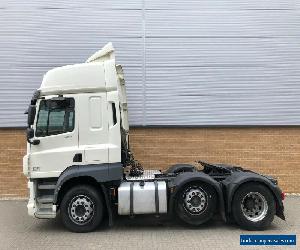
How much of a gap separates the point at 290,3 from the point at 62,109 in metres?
8.11

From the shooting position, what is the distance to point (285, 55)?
1376 centimetres

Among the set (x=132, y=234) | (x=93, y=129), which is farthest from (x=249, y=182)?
(x=93, y=129)

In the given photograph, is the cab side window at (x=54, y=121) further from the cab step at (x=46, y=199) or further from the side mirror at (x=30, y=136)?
the cab step at (x=46, y=199)

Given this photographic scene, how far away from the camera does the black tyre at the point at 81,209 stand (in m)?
9.55

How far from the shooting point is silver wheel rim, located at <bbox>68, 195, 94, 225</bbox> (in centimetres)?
957

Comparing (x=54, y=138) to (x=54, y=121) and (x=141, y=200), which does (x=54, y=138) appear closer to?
(x=54, y=121)

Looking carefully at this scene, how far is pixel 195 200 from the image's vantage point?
963cm

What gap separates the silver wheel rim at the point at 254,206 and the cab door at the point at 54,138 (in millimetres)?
3786

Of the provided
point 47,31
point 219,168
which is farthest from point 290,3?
point 47,31

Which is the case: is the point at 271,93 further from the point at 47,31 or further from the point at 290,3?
the point at 47,31

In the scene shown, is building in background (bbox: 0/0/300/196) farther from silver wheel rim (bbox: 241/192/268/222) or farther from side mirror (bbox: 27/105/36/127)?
side mirror (bbox: 27/105/36/127)

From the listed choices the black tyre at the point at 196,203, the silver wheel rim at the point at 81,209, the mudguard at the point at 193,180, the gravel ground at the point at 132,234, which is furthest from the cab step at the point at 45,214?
the black tyre at the point at 196,203

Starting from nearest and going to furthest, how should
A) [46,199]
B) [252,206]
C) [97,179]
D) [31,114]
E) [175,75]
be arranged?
Answer: 1. [31,114]
2. [97,179]
3. [252,206]
4. [46,199]
5. [175,75]

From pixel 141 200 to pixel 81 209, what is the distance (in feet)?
4.25
